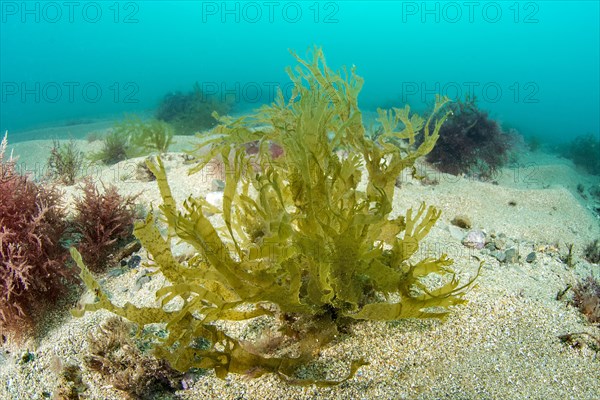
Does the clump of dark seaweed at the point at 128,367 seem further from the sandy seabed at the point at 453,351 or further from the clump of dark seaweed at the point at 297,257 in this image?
the clump of dark seaweed at the point at 297,257

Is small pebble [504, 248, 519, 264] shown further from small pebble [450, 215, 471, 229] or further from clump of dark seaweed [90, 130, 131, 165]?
clump of dark seaweed [90, 130, 131, 165]

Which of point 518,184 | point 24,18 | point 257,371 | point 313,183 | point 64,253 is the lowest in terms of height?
point 518,184

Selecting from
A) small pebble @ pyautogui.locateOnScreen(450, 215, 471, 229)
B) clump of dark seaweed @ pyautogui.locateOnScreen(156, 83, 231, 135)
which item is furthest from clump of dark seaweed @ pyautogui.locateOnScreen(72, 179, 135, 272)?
clump of dark seaweed @ pyautogui.locateOnScreen(156, 83, 231, 135)

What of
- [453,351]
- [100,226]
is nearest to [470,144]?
[453,351]

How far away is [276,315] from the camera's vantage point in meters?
2.39

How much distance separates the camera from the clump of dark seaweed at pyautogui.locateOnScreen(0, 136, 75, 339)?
117 inches

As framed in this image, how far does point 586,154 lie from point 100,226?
53.0 ft

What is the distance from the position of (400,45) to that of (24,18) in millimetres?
110184

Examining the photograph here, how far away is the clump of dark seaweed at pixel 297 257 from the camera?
5.98 ft

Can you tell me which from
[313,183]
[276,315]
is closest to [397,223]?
[313,183]

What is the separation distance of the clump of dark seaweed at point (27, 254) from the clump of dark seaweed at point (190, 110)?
12031mm

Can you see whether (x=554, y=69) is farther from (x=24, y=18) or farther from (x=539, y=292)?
(x=24, y=18)

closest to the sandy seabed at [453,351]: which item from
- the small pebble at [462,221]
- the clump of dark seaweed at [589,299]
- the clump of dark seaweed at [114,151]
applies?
the clump of dark seaweed at [589,299]

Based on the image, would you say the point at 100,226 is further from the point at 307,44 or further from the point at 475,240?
the point at 307,44
